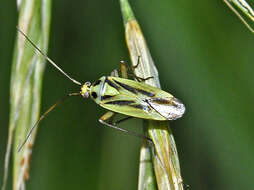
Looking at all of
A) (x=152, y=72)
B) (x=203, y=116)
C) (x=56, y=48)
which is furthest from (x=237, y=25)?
(x=56, y=48)

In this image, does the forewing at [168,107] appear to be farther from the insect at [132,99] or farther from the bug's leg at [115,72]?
the bug's leg at [115,72]

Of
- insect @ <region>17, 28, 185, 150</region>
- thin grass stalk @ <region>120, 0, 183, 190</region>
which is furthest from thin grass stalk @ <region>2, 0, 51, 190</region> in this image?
thin grass stalk @ <region>120, 0, 183, 190</region>

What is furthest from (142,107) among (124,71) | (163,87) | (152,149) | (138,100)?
(163,87)

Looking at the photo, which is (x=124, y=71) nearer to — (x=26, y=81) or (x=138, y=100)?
(x=138, y=100)

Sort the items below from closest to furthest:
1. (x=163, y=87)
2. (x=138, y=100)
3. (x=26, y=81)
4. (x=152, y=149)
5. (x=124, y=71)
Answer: (x=152, y=149) < (x=26, y=81) < (x=138, y=100) < (x=124, y=71) < (x=163, y=87)

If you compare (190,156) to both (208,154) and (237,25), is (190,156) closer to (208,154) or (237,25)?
(208,154)

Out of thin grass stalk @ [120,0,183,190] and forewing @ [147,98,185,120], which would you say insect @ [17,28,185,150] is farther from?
thin grass stalk @ [120,0,183,190]

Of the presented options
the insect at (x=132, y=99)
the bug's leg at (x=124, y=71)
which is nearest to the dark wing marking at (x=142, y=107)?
the insect at (x=132, y=99)
